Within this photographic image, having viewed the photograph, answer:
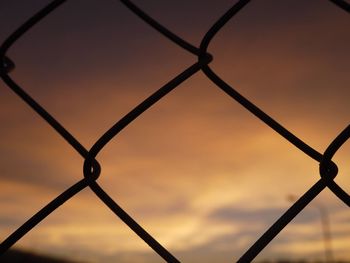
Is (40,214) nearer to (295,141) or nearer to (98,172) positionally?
(98,172)

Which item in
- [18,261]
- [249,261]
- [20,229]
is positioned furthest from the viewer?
[18,261]

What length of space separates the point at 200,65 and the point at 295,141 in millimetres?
240

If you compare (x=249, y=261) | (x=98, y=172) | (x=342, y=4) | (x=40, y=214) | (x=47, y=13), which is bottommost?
(x=249, y=261)

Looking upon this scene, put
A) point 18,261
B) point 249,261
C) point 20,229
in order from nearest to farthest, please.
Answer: point 249,261, point 20,229, point 18,261

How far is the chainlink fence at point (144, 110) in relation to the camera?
0.77 m

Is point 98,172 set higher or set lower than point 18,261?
lower

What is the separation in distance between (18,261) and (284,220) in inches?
401

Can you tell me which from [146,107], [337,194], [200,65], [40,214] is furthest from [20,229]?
[337,194]

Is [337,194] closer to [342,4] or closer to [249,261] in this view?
[249,261]

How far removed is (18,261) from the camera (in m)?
9.97

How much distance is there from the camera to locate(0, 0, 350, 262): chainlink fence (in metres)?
0.77

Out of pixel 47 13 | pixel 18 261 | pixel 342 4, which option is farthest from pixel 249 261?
pixel 18 261

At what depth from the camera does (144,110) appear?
0.87 metres

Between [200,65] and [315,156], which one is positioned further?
[200,65]
